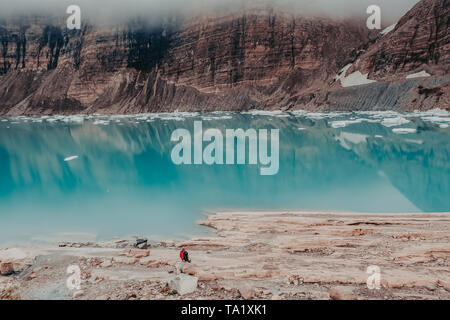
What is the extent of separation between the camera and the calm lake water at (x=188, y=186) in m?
11.8

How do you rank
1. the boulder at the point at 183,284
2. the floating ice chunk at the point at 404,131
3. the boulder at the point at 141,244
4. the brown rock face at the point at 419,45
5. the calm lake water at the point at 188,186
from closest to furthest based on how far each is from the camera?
the boulder at the point at 183,284
the boulder at the point at 141,244
the calm lake water at the point at 188,186
the floating ice chunk at the point at 404,131
the brown rock face at the point at 419,45

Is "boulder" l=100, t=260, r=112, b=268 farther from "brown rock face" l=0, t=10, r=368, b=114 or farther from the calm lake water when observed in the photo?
"brown rock face" l=0, t=10, r=368, b=114

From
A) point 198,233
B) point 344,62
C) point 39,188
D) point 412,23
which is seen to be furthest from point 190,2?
point 198,233

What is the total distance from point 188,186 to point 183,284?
10.3m

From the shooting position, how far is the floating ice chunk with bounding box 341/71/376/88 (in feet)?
211

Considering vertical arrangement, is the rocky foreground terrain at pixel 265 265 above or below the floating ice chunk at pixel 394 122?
below

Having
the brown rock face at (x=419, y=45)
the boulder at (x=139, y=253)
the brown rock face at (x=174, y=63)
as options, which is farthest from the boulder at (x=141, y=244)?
the brown rock face at (x=174, y=63)

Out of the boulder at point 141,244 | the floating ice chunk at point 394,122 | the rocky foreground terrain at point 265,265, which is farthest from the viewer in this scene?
the floating ice chunk at point 394,122

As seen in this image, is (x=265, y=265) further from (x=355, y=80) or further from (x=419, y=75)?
(x=355, y=80)

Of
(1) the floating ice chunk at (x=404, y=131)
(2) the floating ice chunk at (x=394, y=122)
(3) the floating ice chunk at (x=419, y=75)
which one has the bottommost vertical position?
(1) the floating ice chunk at (x=404, y=131)

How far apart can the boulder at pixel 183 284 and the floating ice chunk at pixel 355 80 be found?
64.1 m

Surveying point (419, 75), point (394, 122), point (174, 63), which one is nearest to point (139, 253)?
point (394, 122)

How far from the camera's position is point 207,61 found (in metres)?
90.4

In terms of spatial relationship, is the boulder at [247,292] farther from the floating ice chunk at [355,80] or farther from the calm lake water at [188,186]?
the floating ice chunk at [355,80]
